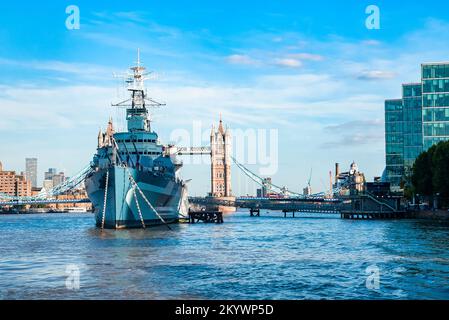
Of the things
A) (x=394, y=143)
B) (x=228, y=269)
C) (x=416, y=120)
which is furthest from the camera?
(x=394, y=143)

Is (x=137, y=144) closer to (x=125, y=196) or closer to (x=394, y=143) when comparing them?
(x=125, y=196)

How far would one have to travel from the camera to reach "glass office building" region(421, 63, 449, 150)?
5261 inches

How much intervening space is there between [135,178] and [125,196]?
2575 mm

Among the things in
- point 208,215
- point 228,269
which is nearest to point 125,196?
point 228,269

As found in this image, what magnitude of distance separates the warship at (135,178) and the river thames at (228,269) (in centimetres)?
1290

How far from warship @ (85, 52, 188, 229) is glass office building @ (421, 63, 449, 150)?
6154cm

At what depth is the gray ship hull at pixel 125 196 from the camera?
7381cm

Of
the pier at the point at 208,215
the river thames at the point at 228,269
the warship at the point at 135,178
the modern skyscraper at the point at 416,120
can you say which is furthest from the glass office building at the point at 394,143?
the river thames at the point at 228,269

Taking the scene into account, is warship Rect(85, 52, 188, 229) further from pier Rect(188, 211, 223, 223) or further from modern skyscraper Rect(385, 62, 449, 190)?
modern skyscraper Rect(385, 62, 449, 190)

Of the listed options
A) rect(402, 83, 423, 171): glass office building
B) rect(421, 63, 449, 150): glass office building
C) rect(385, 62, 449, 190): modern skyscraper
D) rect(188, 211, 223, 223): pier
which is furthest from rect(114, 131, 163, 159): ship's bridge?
rect(402, 83, 423, 171): glass office building

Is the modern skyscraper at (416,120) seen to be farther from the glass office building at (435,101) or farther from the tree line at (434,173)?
the tree line at (434,173)

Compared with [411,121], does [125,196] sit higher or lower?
lower

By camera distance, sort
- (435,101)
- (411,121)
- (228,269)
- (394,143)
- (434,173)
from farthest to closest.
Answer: (394,143) < (411,121) < (435,101) < (434,173) < (228,269)

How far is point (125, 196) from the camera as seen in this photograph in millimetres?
74812
